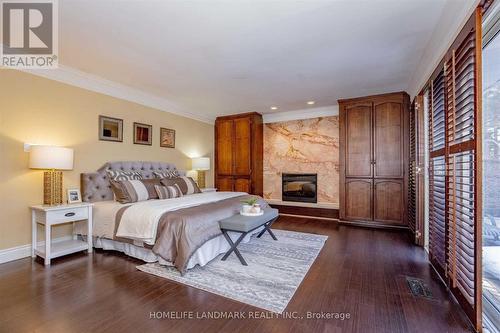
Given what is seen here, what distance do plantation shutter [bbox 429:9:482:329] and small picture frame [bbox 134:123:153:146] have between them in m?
4.48

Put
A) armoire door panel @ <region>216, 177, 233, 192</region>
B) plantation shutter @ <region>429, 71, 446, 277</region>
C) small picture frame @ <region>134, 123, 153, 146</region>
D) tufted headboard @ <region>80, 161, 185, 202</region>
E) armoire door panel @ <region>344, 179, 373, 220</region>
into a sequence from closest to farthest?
1. plantation shutter @ <region>429, 71, 446, 277</region>
2. tufted headboard @ <region>80, 161, 185, 202</region>
3. small picture frame @ <region>134, 123, 153, 146</region>
4. armoire door panel @ <region>344, 179, 373, 220</region>
5. armoire door panel @ <region>216, 177, 233, 192</region>

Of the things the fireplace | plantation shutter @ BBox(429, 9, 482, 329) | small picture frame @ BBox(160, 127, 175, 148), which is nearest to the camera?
plantation shutter @ BBox(429, 9, 482, 329)

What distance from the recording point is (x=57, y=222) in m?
2.88

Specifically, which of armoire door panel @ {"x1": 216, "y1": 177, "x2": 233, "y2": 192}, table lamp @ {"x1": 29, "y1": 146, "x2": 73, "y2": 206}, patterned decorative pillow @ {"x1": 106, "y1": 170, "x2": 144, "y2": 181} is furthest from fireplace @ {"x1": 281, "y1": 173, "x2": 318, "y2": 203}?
table lamp @ {"x1": 29, "y1": 146, "x2": 73, "y2": 206}

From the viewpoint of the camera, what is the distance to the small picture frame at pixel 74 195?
130 inches

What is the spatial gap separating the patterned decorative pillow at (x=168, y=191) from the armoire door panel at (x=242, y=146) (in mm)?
2192

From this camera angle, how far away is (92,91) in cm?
372

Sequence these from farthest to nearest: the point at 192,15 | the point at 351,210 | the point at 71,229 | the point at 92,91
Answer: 1. the point at 351,210
2. the point at 92,91
3. the point at 71,229
4. the point at 192,15

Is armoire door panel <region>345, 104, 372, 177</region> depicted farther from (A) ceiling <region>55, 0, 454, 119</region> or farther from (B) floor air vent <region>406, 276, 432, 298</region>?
(B) floor air vent <region>406, 276, 432, 298</region>

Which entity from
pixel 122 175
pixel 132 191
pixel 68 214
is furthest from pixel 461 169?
pixel 122 175

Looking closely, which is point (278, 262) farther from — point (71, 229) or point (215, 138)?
point (215, 138)

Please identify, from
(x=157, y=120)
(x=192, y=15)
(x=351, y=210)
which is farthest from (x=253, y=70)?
(x=351, y=210)

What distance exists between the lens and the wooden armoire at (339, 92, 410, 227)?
441cm

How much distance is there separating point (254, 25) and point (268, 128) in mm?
4003
